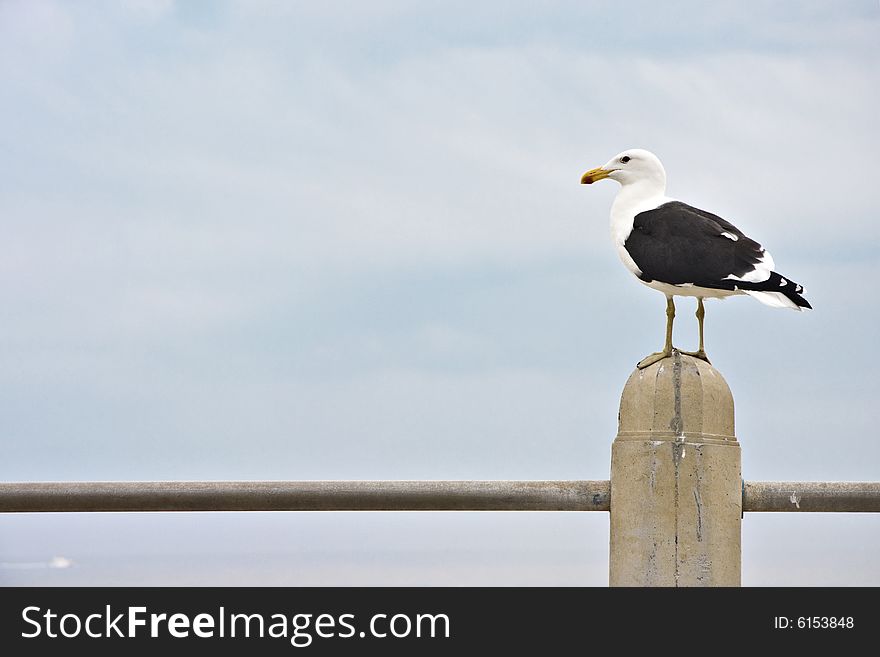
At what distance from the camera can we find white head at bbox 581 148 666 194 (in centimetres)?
690

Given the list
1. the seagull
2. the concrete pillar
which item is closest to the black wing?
the seagull

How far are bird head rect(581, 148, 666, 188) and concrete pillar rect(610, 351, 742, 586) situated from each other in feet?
7.03

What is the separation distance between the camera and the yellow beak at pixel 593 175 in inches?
278

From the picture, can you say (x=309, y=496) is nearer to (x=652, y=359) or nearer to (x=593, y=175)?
(x=652, y=359)

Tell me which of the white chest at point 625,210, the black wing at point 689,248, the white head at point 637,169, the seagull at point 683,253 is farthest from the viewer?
the white head at point 637,169

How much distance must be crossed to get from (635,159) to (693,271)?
1.23 metres

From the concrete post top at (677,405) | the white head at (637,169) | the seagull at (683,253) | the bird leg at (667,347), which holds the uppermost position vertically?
the white head at (637,169)

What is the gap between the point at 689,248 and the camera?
6145 mm

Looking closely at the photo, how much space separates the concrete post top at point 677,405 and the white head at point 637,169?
2.01 metres

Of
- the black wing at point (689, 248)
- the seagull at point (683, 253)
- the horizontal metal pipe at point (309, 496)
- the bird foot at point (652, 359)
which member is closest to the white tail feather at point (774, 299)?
the seagull at point (683, 253)

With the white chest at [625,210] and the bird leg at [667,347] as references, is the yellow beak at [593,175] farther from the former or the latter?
the bird leg at [667,347]
